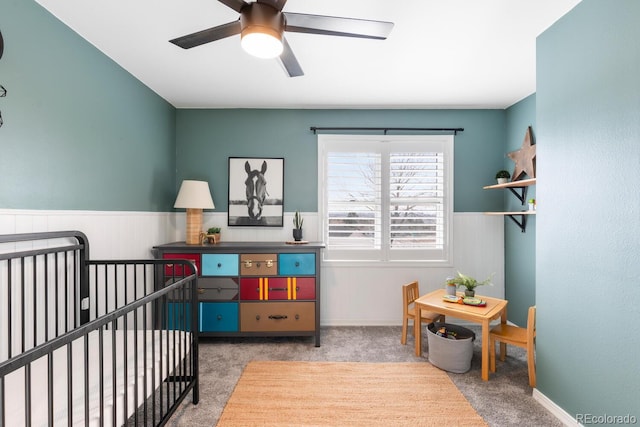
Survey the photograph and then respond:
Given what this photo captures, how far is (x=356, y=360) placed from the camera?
2.58m

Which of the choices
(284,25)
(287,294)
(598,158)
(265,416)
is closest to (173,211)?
(287,294)

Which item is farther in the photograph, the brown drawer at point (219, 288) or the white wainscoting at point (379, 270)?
the white wainscoting at point (379, 270)

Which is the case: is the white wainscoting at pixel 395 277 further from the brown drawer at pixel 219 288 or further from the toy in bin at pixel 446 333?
the brown drawer at pixel 219 288

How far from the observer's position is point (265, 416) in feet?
6.17

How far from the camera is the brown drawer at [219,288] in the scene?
285cm

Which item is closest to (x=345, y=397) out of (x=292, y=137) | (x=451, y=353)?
A: (x=451, y=353)

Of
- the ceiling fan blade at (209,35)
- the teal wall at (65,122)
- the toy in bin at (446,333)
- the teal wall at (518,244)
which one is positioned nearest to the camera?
the ceiling fan blade at (209,35)

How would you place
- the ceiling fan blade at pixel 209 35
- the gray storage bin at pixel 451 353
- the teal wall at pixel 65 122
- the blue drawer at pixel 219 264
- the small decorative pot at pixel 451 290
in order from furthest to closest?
the blue drawer at pixel 219 264 → the small decorative pot at pixel 451 290 → the gray storage bin at pixel 451 353 → the teal wall at pixel 65 122 → the ceiling fan blade at pixel 209 35

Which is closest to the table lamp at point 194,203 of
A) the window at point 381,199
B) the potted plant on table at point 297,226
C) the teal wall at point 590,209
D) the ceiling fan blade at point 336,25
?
the potted plant on table at point 297,226

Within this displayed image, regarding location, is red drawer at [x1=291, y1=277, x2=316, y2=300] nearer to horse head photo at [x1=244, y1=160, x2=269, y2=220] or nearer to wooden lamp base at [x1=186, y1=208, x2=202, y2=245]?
horse head photo at [x1=244, y1=160, x2=269, y2=220]

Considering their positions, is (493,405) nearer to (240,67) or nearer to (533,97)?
(533,97)

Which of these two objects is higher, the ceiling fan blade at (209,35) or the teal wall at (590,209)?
the ceiling fan blade at (209,35)

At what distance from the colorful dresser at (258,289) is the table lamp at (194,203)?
0.87 ft

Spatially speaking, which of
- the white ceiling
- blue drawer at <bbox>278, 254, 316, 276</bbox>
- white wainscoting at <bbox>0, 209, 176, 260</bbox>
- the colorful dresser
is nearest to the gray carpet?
the colorful dresser
